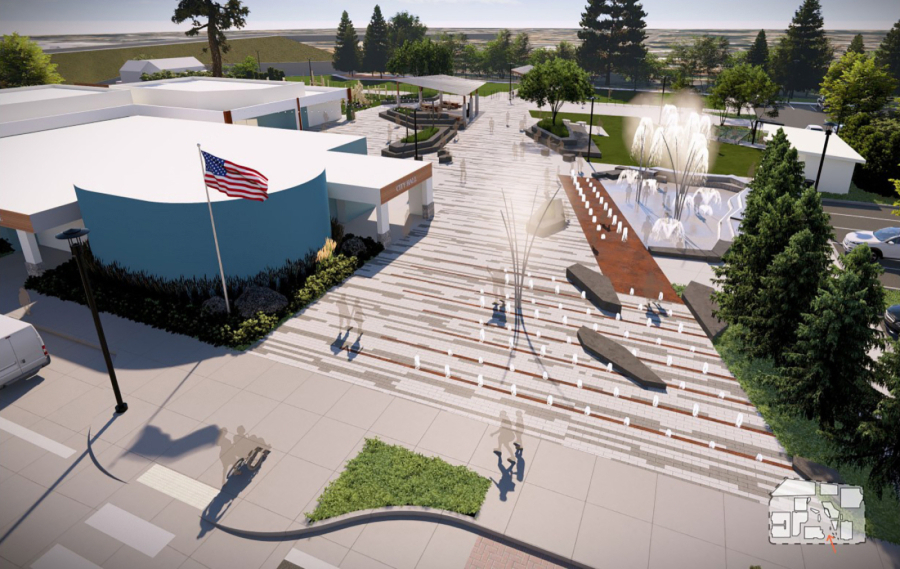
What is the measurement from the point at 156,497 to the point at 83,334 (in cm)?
984

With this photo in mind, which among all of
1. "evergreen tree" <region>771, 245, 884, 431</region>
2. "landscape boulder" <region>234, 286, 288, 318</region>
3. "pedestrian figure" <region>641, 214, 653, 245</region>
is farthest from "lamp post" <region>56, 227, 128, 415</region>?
"pedestrian figure" <region>641, 214, 653, 245</region>

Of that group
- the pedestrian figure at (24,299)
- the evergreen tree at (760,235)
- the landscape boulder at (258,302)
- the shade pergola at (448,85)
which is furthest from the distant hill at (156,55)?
the evergreen tree at (760,235)

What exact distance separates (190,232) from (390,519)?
14001 mm

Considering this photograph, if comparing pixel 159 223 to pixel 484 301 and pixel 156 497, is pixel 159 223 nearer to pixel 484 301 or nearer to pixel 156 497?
pixel 156 497

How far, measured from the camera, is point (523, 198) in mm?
35688

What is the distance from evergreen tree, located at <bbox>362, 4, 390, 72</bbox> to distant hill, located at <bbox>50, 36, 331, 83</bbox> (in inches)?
987

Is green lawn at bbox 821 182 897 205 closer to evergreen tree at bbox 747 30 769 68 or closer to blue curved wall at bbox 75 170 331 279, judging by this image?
blue curved wall at bbox 75 170 331 279

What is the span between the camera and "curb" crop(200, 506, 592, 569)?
11.9m

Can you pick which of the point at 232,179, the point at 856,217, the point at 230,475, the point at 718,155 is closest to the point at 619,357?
the point at 230,475

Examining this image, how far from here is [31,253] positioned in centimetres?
2322

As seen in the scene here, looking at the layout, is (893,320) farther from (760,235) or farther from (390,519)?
(390,519)

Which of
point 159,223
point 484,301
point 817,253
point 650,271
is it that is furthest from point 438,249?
point 817,253

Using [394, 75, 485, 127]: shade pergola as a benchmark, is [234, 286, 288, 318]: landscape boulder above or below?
below

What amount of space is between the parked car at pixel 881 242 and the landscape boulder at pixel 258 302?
26.1 metres
